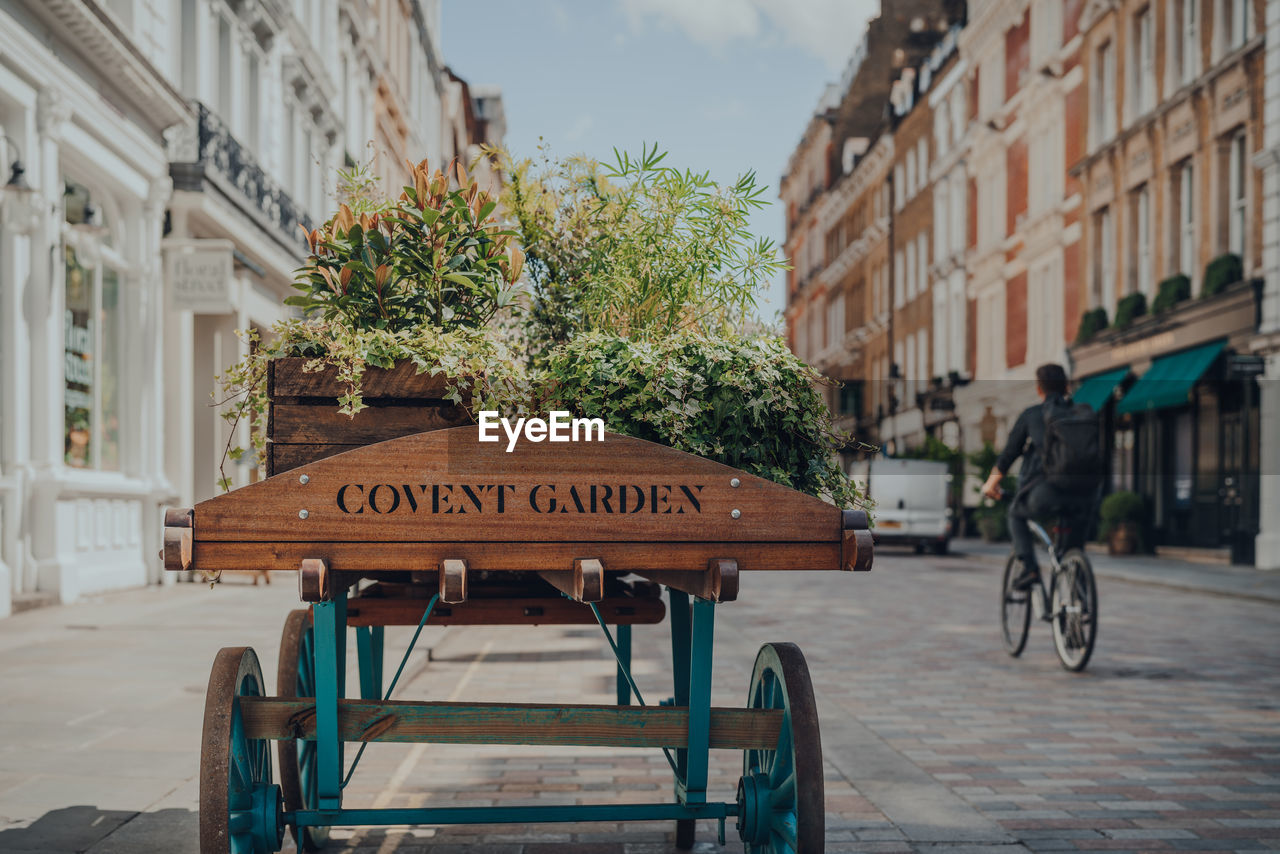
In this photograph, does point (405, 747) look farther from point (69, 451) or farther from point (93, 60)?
point (93, 60)

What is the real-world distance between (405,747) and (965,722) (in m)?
2.73

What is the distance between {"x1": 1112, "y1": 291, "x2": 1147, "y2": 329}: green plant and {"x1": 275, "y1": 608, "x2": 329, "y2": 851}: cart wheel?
24131 mm

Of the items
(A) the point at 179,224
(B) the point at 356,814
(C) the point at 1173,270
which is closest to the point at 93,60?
(A) the point at 179,224

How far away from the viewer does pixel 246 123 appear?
781 inches

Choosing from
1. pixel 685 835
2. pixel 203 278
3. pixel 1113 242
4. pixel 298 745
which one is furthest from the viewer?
pixel 1113 242

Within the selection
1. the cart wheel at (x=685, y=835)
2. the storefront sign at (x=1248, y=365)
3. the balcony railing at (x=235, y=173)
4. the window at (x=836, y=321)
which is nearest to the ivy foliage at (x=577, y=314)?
the cart wheel at (x=685, y=835)

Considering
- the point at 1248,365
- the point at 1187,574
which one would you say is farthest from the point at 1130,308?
the point at 1187,574

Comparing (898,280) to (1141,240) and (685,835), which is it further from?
(685,835)

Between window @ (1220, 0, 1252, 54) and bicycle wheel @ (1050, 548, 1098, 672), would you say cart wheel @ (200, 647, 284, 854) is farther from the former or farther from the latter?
window @ (1220, 0, 1252, 54)

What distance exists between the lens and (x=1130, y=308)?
26.1m

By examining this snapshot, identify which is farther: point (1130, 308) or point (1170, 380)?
point (1130, 308)

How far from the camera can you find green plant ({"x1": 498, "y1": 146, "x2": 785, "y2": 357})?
3619 mm

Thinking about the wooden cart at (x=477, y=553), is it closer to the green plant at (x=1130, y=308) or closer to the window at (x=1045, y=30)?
the green plant at (x=1130, y=308)

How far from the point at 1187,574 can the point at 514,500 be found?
17958 millimetres
